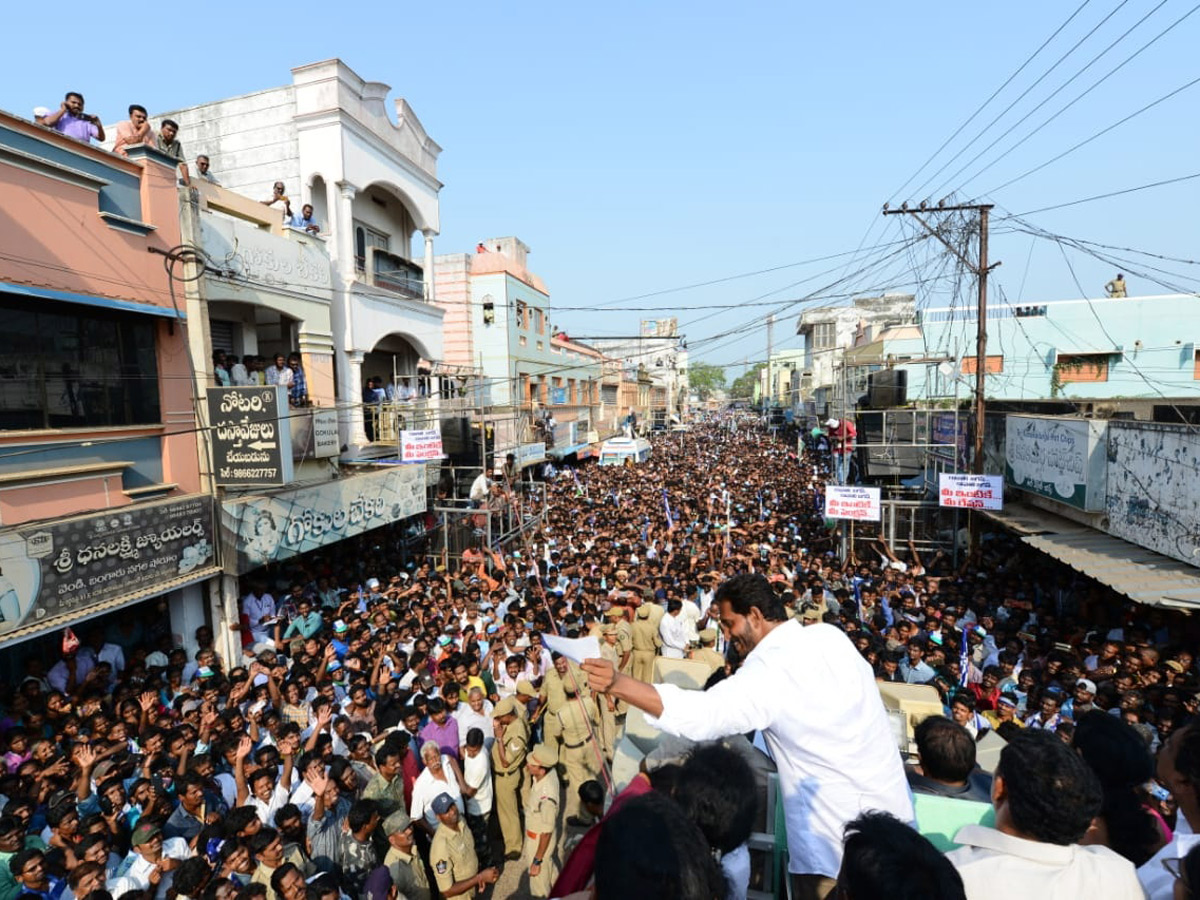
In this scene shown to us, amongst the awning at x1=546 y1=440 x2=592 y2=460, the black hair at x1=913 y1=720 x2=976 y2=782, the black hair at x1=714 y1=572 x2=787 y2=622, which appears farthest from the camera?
the awning at x1=546 y1=440 x2=592 y2=460

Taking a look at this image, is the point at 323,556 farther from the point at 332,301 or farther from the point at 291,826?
the point at 291,826

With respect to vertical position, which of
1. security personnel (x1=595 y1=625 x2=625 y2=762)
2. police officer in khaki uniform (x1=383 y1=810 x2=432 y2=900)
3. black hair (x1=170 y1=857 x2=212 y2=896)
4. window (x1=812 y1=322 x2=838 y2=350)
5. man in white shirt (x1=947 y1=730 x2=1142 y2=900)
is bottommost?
security personnel (x1=595 y1=625 x2=625 y2=762)

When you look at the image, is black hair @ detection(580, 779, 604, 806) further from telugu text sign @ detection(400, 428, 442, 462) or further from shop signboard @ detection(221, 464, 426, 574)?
telugu text sign @ detection(400, 428, 442, 462)

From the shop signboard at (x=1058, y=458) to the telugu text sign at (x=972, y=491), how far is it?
0.75m

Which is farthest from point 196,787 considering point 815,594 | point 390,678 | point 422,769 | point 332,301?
point 332,301

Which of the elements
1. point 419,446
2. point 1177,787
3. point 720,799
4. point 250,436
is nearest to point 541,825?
point 720,799

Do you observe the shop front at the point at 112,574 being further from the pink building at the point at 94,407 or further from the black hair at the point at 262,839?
the black hair at the point at 262,839

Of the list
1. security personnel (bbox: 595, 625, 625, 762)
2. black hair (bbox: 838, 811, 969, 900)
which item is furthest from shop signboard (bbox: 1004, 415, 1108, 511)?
black hair (bbox: 838, 811, 969, 900)

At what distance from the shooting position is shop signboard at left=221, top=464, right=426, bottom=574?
902 centimetres

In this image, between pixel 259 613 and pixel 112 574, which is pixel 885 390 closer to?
pixel 259 613

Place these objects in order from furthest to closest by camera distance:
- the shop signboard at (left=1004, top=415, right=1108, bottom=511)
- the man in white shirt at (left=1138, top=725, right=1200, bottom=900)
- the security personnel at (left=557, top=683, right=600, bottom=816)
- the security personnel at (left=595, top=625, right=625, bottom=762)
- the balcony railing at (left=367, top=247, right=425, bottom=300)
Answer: the balcony railing at (left=367, top=247, right=425, bottom=300)
the shop signboard at (left=1004, top=415, right=1108, bottom=511)
the security personnel at (left=595, top=625, right=625, bottom=762)
the security personnel at (left=557, top=683, right=600, bottom=816)
the man in white shirt at (left=1138, top=725, right=1200, bottom=900)

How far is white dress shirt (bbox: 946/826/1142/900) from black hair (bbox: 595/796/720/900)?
757 mm

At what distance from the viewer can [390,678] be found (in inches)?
272

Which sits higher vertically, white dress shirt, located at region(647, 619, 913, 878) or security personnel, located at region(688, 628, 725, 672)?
white dress shirt, located at region(647, 619, 913, 878)
